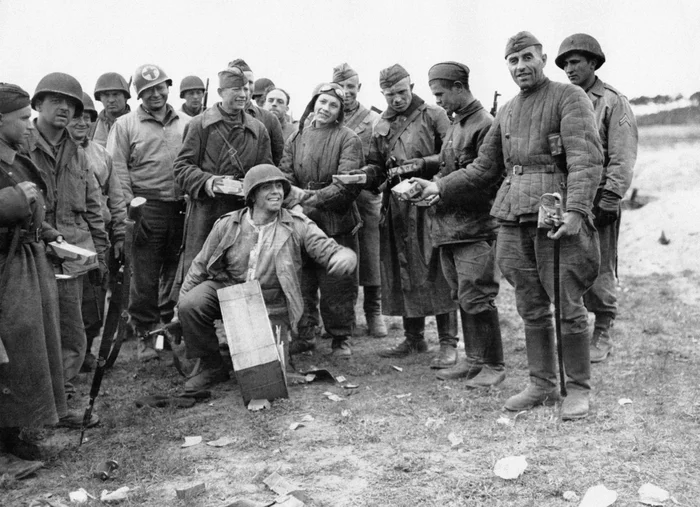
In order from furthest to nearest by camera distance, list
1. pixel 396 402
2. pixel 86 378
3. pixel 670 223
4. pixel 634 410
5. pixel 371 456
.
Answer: pixel 670 223 → pixel 86 378 → pixel 396 402 → pixel 634 410 → pixel 371 456

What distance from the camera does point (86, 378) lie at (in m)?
6.41

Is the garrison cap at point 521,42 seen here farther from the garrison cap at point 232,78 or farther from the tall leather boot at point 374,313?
the tall leather boot at point 374,313

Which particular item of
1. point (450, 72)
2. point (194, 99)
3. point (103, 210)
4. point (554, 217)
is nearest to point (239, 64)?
point (194, 99)

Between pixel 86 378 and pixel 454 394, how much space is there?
2.93 metres

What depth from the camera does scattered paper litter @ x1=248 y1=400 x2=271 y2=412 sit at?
5.40m

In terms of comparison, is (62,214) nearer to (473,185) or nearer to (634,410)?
(473,185)

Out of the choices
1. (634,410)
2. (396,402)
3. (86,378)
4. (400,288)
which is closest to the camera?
(634,410)

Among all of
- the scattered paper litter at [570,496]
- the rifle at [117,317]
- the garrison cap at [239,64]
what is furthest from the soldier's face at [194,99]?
the scattered paper litter at [570,496]

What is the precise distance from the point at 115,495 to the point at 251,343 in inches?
67.9

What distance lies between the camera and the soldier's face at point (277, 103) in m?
8.63

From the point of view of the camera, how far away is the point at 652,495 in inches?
148

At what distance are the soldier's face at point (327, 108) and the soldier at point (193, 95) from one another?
6.81 ft

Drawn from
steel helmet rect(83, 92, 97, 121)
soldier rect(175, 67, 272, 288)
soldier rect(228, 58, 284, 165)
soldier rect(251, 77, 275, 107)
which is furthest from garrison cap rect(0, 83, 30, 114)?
soldier rect(251, 77, 275, 107)

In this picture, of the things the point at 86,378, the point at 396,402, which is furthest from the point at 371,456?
the point at 86,378
